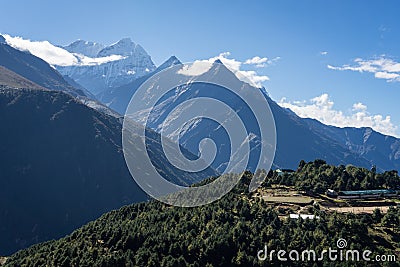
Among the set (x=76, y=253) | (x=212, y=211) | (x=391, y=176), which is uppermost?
(x=391, y=176)

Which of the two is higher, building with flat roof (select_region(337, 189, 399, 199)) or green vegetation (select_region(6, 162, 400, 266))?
building with flat roof (select_region(337, 189, 399, 199))

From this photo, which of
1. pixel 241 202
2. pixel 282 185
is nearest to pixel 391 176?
pixel 282 185

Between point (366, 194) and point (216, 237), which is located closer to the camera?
point (216, 237)

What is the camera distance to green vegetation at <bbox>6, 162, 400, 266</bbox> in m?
75.8

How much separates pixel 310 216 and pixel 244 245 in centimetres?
1967

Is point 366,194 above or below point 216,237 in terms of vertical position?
above

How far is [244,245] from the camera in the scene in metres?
77.6

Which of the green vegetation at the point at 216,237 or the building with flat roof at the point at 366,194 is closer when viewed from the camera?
the green vegetation at the point at 216,237

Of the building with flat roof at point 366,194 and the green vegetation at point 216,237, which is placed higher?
the building with flat roof at point 366,194

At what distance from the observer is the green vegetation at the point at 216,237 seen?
75812 mm

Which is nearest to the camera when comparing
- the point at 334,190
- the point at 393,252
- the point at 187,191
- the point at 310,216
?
the point at 393,252

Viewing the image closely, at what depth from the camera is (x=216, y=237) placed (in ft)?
259

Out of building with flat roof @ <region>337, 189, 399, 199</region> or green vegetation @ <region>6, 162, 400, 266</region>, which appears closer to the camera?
green vegetation @ <region>6, 162, 400, 266</region>

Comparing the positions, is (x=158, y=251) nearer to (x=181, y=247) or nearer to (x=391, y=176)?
(x=181, y=247)
